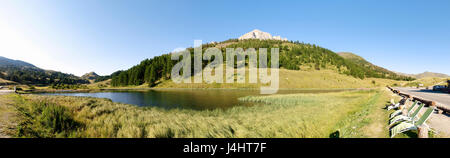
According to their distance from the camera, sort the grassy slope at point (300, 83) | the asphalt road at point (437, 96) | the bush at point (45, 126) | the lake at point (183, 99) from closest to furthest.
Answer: the bush at point (45, 126)
the asphalt road at point (437, 96)
the lake at point (183, 99)
the grassy slope at point (300, 83)

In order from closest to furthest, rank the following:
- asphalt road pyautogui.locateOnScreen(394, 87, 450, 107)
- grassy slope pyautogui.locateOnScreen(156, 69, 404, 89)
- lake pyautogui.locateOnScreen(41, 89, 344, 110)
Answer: asphalt road pyautogui.locateOnScreen(394, 87, 450, 107) < lake pyautogui.locateOnScreen(41, 89, 344, 110) < grassy slope pyautogui.locateOnScreen(156, 69, 404, 89)

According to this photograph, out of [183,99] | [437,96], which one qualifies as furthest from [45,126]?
[437,96]

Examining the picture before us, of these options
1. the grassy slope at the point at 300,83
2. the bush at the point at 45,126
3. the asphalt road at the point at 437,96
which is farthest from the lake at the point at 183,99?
the grassy slope at the point at 300,83

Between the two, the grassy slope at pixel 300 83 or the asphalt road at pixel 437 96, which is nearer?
the asphalt road at pixel 437 96

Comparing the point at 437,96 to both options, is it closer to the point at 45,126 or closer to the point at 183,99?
the point at 183,99

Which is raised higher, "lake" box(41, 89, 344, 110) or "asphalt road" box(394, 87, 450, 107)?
"asphalt road" box(394, 87, 450, 107)

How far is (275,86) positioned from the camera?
74750 mm

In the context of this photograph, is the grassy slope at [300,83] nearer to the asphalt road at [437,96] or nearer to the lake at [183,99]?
the lake at [183,99]

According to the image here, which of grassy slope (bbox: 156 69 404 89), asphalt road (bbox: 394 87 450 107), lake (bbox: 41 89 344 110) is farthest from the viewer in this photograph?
grassy slope (bbox: 156 69 404 89)

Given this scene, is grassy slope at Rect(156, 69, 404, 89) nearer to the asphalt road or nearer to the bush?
the asphalt road

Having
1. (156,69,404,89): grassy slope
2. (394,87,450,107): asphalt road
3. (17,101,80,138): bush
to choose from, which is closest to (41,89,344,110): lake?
(17,101,80,138): bush
